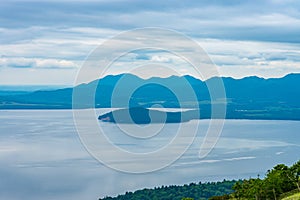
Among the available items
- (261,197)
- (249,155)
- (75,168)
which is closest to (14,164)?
(75,168)

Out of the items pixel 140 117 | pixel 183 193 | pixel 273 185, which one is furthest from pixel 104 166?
pixel 273 185

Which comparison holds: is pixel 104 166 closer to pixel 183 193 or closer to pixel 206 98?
pixel 183 193

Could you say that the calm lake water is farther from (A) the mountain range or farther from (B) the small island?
(A) the mountain range

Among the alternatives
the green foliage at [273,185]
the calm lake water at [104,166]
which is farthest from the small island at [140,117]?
the green foliage at [273,185]

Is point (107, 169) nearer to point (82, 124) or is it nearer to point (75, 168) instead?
point (75, 168)

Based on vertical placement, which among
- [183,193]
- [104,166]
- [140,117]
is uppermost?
[140,117]

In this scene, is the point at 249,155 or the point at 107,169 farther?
the point at 249,155
